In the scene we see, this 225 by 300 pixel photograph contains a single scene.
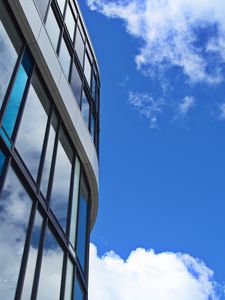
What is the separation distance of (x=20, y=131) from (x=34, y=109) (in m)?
1.47

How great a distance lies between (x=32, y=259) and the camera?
372 inches

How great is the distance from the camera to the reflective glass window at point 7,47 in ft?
32.5

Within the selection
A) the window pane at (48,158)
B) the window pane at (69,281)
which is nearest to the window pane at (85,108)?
the window pane at (48,158)

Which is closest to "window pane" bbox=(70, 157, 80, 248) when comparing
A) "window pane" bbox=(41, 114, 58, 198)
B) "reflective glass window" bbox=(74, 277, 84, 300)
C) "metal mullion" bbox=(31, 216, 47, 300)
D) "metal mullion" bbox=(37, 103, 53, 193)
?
"reflective glass window" bbox=(74, 277, 84, 300)

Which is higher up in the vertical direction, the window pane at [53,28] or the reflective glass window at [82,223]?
the window pane at [53,28]

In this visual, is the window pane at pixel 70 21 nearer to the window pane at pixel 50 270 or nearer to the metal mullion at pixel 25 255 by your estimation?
the metal mullion at pixel 25 255

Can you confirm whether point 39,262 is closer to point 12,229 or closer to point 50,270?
point 50,270

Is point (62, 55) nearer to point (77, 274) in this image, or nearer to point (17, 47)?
point (17, 47)

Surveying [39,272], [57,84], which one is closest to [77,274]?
[39,272]

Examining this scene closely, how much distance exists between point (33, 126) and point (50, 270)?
12.6ft

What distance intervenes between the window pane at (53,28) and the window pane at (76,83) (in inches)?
63.8

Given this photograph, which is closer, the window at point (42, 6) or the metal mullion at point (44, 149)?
the metal mullion at point (44, 149)

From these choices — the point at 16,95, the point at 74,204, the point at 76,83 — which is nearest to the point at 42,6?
the point at 76,83

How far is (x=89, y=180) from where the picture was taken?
15.8 meters
